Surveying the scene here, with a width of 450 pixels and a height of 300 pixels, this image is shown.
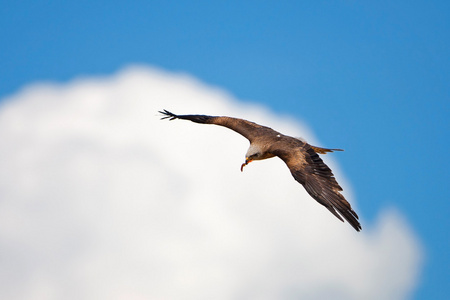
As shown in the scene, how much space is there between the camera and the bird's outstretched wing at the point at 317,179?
13797 mm

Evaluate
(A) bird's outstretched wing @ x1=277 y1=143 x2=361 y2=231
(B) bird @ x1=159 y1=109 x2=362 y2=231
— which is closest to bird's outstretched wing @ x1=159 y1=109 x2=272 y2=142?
(B) bird @ x1=159 y1=109 x2=362 y2=231

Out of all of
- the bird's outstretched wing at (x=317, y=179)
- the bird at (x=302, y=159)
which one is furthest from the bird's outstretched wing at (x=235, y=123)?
the bird's outstretched wing at (x=317, y=179)

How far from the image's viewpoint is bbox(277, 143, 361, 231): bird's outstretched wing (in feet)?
45.3

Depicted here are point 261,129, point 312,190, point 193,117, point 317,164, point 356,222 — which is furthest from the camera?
point 193,117

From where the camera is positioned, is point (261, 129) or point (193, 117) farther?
point (193, 117)

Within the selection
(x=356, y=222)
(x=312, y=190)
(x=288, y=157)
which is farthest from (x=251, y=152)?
(x=356, y=222)

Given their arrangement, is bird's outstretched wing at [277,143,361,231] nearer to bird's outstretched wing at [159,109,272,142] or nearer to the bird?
the bird

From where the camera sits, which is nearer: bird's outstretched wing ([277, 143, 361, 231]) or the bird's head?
bird's outstretched wing ([277, 143, 361, 231])

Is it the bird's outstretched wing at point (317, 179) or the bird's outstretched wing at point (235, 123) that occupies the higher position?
the bird's outstretched wing at point (235, 123)

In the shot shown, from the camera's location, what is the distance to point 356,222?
13344mm

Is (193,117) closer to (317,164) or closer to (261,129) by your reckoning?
(261,129)

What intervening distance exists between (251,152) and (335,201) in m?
4.05

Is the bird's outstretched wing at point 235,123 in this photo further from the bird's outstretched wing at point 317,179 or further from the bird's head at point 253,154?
the bird's outstretched wing at point 317,179

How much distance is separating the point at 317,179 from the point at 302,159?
108 cm
